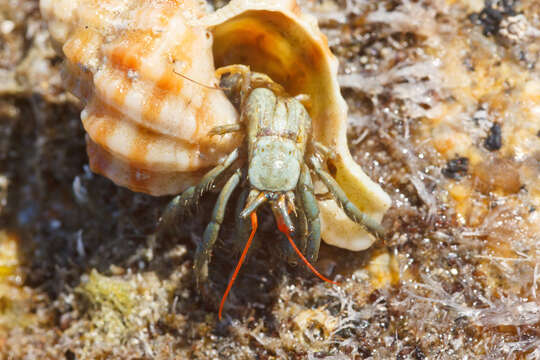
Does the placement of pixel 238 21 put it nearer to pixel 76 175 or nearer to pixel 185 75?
pixel 185 75

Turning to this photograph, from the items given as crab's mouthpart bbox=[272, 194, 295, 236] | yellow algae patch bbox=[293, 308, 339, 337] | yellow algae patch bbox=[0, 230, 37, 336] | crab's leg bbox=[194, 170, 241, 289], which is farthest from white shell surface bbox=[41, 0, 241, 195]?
yellow algae patch bbox=[0, 230, 37, 336]

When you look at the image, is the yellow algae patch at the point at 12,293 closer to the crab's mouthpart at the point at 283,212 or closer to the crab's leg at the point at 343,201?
the crab's mouthpart at the point at 283,212

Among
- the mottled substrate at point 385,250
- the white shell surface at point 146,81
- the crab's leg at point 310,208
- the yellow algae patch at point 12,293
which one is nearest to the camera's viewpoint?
the white shell surface at point 146,81

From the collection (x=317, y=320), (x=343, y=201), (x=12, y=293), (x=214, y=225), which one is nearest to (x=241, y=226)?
(x=214, y=225)

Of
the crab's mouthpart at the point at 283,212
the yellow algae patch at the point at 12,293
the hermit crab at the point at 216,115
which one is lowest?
the yellow algae patch at the point at 12,293

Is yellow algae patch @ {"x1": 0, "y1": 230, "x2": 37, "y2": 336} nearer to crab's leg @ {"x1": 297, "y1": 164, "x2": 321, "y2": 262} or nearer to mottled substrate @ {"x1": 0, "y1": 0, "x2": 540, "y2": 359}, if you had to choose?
mottled substrate @ {"x1": 0, "y1": 0, "x2": 540, "y2": 359}

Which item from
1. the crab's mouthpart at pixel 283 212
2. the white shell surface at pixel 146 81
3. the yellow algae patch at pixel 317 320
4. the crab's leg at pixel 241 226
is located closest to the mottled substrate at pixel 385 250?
the yellow algae patch at pixel 317 320

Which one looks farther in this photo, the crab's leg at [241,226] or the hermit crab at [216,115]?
the crab's leg at [241,226]
